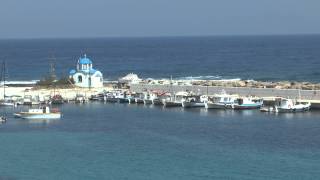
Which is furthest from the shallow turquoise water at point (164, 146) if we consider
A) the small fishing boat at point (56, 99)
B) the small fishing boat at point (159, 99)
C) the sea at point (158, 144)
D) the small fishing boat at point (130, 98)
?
the small fishing boat at point (130, 98)

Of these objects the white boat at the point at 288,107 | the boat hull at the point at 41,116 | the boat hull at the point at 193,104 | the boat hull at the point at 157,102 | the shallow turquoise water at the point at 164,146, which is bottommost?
the shallow turquoise water at the point at 164,146

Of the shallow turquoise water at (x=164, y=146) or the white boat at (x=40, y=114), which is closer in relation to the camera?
the shallow turquoise water at (x=164, y=146)

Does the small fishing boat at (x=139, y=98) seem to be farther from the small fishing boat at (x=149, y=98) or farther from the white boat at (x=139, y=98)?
the small fishing boat at (x=149, y=98)

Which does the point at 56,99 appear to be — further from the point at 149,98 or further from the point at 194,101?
the point at 194,101

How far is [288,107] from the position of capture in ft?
217

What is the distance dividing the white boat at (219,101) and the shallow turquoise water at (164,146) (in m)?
2.48

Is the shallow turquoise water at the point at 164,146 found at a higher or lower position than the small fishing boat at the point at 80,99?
lower

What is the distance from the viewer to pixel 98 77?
85.8 metres

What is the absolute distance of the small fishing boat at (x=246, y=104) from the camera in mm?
69188

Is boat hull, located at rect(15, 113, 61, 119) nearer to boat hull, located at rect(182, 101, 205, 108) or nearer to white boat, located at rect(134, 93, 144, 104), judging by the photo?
boat hull, located at rect(182, 101, 205, 108)

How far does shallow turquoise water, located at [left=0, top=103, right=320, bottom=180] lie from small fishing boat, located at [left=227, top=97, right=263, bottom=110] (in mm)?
1941

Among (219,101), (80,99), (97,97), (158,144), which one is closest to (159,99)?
(219,101)

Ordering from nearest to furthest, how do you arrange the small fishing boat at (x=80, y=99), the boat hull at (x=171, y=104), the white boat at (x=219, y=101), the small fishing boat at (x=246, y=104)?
the small fishing boat at (x=246, y=104), the white boat at (x=219, y=101), the boat hull at (x=171, y=104), the small fishing boat at (x=80, y=99)

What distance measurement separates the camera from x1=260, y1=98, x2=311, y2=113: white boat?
217 feet
